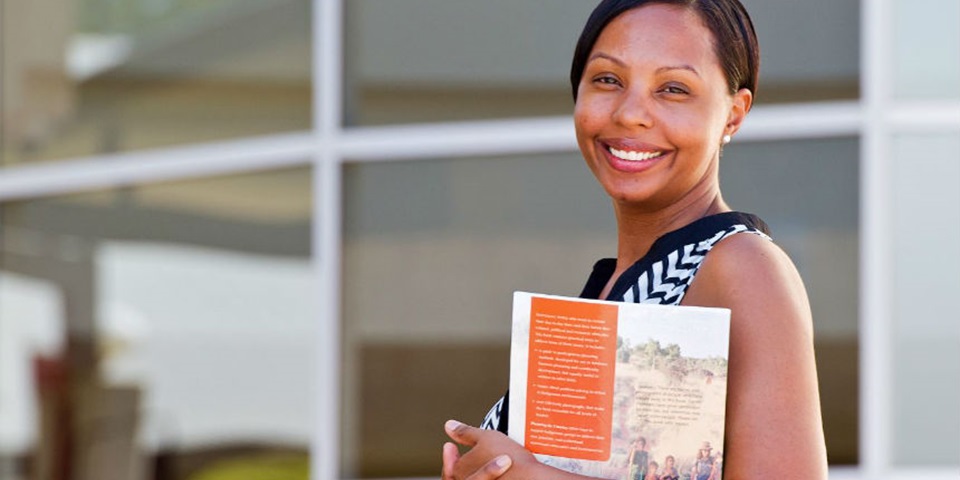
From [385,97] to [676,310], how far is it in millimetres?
3849

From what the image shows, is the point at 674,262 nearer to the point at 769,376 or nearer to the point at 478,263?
the point at 769,376

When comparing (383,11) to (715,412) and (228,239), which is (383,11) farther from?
(715,412)

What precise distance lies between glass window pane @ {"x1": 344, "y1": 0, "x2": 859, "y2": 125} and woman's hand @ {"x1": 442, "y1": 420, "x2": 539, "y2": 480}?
11.2ft

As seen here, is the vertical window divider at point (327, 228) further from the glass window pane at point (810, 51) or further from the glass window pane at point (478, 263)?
the glass window pane at point (810, 51)

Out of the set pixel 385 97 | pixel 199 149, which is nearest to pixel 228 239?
pixel 199 149

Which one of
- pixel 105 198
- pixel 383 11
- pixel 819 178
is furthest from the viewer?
pixel 105 198

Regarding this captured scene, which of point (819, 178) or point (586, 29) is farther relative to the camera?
point (819, 178)

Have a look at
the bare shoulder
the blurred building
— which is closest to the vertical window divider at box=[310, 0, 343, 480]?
the blurred building

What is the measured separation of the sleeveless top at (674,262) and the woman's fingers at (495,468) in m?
0.09

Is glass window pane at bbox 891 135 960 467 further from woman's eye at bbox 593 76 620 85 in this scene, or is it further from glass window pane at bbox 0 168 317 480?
woman's eye at bbox 593 76 620 85

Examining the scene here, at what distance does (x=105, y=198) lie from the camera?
556 centimetres

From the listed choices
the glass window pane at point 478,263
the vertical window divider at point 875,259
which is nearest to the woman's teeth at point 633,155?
the glass window pane at point 478,263

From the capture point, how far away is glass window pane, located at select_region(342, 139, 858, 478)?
4695mm

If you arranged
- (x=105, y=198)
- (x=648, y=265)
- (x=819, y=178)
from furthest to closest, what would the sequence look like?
(x=105, y=198), (x=819, y=178), (x=648, y=265)
